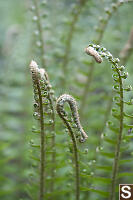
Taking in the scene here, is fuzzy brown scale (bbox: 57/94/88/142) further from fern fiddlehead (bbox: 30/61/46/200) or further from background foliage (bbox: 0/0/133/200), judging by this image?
background foliage (bbox: 0/0/133/200)

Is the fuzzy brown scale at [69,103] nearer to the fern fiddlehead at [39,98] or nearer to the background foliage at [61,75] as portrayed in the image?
the fern fiddlehead at [39,98]

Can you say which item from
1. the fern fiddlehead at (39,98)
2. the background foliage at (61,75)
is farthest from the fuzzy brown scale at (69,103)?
the background foliage at (61,75)

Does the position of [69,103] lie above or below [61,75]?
below

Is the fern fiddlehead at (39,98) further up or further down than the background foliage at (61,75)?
further down

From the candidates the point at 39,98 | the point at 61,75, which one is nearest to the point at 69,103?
the point at 39,98

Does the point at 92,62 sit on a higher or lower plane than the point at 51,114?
higher

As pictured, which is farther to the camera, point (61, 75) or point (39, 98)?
point (61, 75)

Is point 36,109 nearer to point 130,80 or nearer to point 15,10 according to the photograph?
point 130,80

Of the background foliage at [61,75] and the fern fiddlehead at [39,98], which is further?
the background foliage at [61,75]

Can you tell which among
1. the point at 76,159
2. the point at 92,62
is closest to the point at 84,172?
the point at 76,159

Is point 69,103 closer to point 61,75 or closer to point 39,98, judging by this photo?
point 39,98

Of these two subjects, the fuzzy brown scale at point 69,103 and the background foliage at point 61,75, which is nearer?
the fuzzy brown scale at point 69,103
